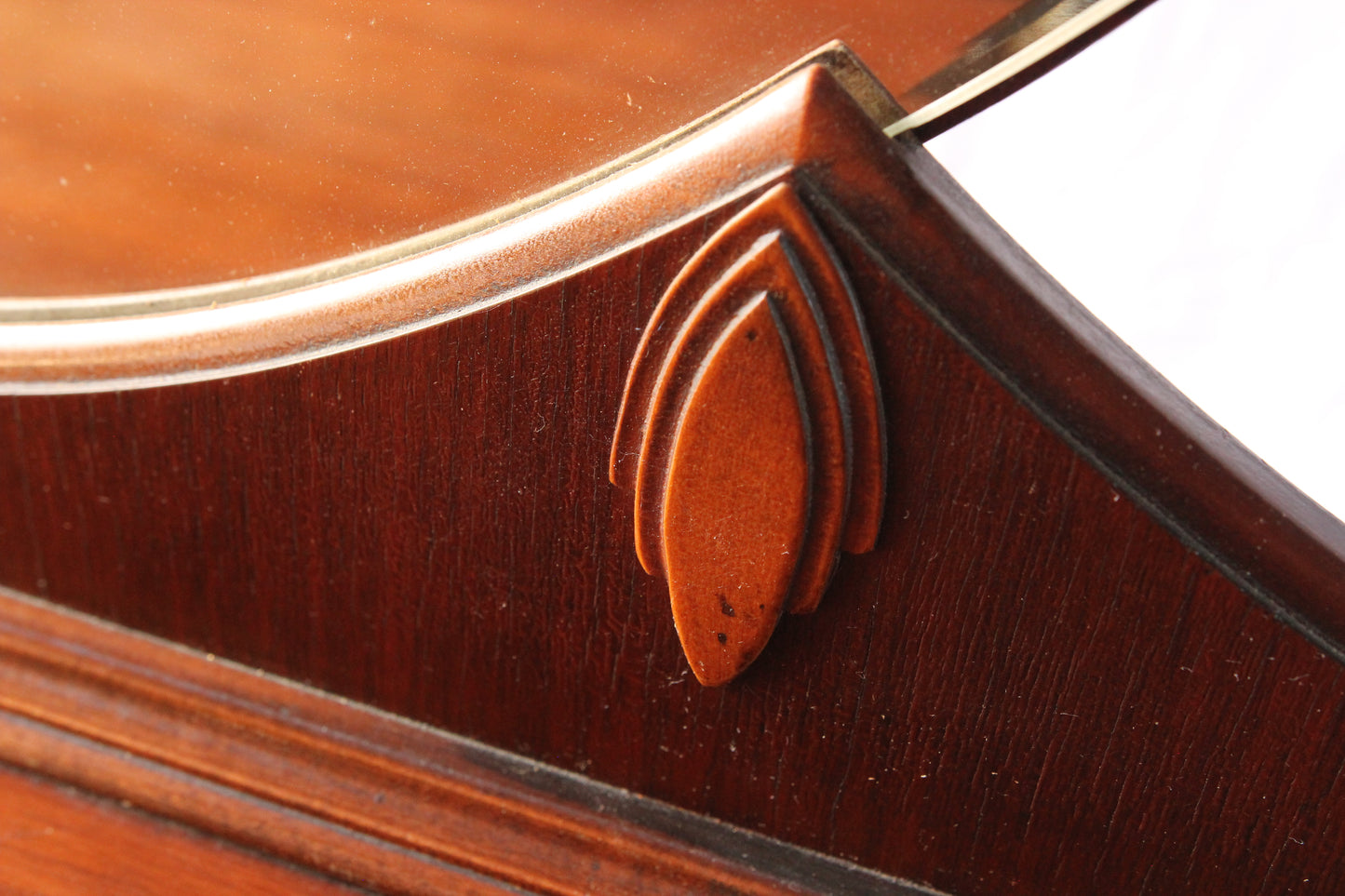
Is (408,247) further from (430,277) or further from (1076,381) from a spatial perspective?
(1076,381)

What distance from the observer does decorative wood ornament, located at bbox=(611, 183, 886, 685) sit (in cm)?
34

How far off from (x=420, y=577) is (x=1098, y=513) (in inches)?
10.6

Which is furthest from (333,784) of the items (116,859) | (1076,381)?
(1076,381)

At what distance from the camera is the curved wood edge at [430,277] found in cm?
35

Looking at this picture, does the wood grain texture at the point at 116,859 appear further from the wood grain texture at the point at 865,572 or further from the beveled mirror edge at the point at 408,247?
the beveled mirror edge at the point at 408,247

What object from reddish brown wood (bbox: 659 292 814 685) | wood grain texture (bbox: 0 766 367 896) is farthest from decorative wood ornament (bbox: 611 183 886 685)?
wood grain texture (bbox: 0 766 367 896)

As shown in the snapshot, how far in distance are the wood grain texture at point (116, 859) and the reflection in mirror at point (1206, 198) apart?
0.38 meters

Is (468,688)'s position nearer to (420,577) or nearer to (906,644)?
(420,577)

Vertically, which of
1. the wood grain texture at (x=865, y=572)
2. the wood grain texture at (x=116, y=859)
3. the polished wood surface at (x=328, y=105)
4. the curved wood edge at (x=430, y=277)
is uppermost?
the polished wood surface at (x=328, y=105)

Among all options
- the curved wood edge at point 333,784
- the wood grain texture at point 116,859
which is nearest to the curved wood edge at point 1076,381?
the curved wood edge at point 333,784

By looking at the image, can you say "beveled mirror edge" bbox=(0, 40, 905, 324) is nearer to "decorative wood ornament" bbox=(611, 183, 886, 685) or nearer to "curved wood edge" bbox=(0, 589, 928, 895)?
"decorative wood ornament" bbox=(611, 183, 886, 685)

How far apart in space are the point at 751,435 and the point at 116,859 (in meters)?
0.34

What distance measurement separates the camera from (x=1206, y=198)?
13.5 inches

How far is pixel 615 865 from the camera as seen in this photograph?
0.44m
